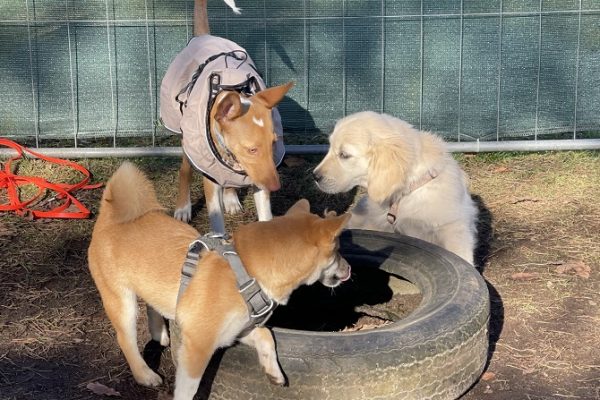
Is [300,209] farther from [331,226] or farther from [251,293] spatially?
[251,293]

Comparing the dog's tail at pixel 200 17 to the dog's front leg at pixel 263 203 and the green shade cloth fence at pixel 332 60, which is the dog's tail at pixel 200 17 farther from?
the dog's front leg at pixel 263 203

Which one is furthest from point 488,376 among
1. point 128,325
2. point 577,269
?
point 128,325

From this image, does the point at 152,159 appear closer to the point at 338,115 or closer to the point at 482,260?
the point at 338,115

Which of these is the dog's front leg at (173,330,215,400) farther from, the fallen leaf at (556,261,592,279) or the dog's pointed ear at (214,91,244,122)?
the fallen leaf at (556,261,592,279)

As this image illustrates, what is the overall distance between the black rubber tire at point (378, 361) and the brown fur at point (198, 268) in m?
0.09

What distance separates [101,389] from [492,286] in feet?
7.71

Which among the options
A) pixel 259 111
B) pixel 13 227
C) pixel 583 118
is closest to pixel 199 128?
pixel 259 111

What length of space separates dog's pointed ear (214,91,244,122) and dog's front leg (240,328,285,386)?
5.81ft

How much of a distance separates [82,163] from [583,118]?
4.29 m

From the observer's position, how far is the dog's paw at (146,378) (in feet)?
12.6

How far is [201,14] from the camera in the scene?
20.4 ft

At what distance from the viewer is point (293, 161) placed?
22.9 ft

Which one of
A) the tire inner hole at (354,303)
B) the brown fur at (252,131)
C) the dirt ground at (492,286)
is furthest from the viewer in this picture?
the brown fur at (252,131)

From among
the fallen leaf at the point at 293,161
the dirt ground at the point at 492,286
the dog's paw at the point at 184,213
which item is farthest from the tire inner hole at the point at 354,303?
the fallen leaf at the point at 293,161
